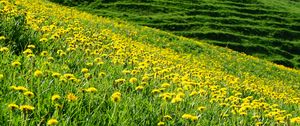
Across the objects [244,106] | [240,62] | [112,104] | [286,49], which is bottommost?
[286,49]

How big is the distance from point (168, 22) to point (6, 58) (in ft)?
139

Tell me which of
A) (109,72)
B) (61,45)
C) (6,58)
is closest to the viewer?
(6,58)

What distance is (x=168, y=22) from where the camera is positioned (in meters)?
47.1

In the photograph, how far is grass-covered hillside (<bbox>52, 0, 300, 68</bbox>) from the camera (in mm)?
44062

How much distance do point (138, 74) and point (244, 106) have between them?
199 cm

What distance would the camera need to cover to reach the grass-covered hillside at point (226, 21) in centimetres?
4406

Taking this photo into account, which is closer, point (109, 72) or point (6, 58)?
point (6, 58)

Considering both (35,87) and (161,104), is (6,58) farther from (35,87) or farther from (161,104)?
(161,104)

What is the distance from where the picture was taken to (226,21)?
50219 millimetres

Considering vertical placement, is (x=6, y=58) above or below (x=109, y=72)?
above

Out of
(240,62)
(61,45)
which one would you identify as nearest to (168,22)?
(240,62)

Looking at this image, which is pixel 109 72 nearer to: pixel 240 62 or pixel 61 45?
pixel 61 45

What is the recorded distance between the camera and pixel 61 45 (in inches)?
286

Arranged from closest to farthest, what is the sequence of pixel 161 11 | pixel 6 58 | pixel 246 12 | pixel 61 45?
pixel 6 58 → pixel 61 45 → pixel 161 11 → pixel 246 12
